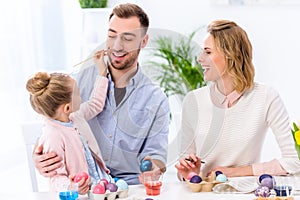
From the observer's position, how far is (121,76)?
2023 millimetres

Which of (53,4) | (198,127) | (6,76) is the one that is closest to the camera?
(198,127)

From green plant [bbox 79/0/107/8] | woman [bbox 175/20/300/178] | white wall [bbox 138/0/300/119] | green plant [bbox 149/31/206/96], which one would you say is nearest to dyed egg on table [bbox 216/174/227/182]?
woman [bbox 175/20/300/178]

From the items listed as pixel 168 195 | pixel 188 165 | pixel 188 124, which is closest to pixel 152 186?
pixel 168 195

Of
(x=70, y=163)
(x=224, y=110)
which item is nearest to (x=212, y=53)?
(x=224, y=110)

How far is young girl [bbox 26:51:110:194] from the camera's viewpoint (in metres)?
1.93

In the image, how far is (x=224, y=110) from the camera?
2123 mm

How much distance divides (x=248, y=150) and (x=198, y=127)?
0.67 feet

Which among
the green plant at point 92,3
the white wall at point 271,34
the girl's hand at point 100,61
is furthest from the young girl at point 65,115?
the green plant at point 92,3

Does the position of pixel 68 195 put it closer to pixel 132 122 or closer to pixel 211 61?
pixel 132 122

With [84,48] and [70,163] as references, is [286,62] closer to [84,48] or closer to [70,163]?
[84,48]

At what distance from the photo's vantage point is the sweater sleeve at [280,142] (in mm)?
2053

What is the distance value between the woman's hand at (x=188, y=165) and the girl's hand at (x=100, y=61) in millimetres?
404

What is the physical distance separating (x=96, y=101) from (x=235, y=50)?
538 millimetres

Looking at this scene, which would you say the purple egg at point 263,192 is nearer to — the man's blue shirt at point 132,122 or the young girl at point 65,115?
the man's blue shirt at point 132,122
